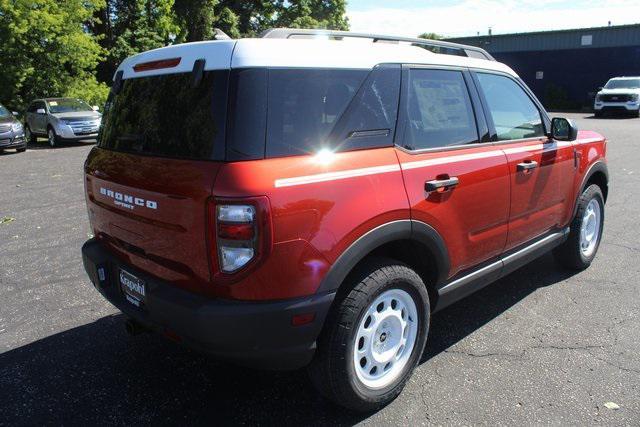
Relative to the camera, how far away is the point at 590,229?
16.0 ft

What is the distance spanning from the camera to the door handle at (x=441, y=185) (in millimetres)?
2840

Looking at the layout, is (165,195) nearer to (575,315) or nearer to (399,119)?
(399,119)

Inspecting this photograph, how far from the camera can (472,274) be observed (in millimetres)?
3326

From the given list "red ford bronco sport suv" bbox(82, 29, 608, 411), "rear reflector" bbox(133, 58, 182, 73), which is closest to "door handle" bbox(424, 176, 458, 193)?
"red ford bronco sport suv" bbox(82, 29, 608, 411)

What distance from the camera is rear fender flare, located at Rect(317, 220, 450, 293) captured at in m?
2.42

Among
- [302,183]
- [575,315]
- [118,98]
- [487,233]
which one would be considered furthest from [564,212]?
[118,98]

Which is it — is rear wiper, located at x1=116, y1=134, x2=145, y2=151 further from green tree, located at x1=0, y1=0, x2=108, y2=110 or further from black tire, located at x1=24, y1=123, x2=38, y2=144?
green tree, located at x1=0, y1=0, x2=108, y2=110

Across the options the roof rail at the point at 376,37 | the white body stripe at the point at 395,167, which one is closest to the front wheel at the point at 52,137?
the roof rail at the point at 376,37

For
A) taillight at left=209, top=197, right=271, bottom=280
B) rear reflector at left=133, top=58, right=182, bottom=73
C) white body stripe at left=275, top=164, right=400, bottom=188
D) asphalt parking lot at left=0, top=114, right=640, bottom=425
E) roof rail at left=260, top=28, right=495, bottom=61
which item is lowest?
asphalt parking lot at left=0, top=114, right=640, bottom=425

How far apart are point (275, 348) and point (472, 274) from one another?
154 cm

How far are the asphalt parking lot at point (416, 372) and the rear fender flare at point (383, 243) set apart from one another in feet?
2.32

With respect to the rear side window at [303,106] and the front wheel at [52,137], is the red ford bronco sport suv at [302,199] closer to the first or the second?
the rear side window at [303,106]

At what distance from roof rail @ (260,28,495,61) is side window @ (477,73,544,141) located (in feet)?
0.80

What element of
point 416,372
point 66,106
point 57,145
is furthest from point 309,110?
point 66,106
